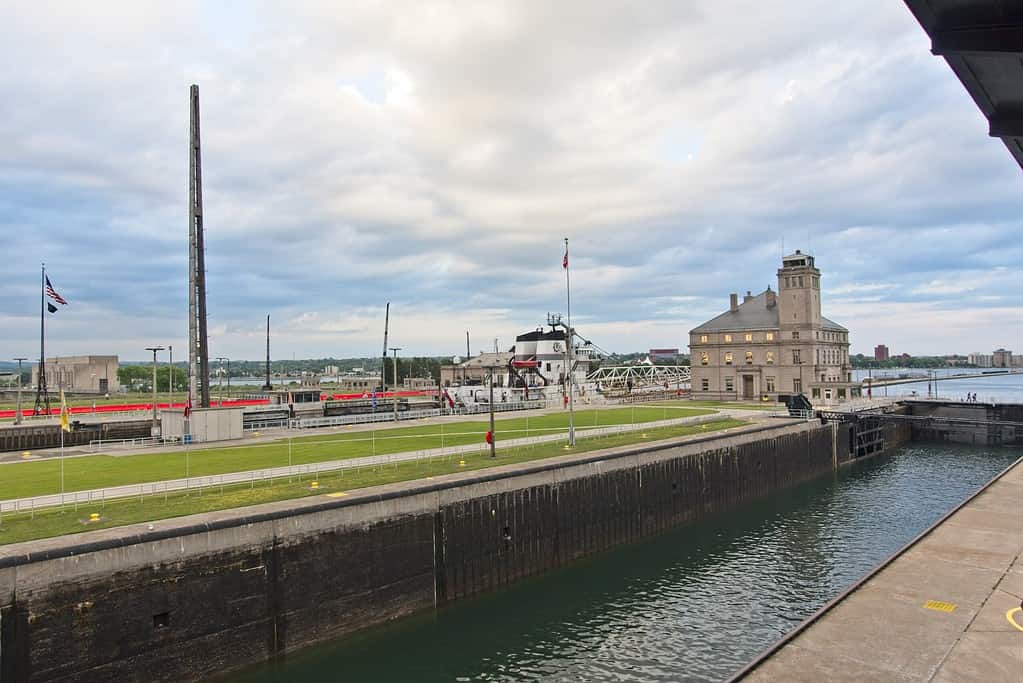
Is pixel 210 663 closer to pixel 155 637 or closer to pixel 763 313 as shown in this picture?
pixel 155 637

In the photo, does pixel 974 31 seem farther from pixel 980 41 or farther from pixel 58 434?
pixel 58 434

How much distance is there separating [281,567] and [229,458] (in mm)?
16177

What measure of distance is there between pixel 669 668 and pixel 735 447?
29.8 m

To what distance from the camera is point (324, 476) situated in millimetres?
30688

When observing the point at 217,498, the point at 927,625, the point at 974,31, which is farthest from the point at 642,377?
the point at 974,31

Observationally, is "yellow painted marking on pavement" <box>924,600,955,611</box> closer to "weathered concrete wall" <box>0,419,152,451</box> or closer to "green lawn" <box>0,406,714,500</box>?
"green lawn" <box>0,406,714,500</box>

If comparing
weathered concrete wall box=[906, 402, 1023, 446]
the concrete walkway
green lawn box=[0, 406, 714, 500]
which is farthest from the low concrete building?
the concrete walkway

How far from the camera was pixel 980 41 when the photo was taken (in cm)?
862

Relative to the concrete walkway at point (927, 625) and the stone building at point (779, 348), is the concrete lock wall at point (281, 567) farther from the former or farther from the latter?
the stone building at point (779, 348)

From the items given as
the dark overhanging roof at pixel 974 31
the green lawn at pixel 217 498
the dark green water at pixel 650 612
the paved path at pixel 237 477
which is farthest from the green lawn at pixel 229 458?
the dark overhanging roof at pixel 974 31

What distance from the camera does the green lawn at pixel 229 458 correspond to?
29438 millimetres

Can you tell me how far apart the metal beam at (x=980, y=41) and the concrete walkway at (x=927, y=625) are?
39.0 ft

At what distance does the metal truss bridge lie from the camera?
12612cm

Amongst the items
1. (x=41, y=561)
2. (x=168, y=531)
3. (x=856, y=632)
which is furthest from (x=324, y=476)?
(x=856, y=632)
